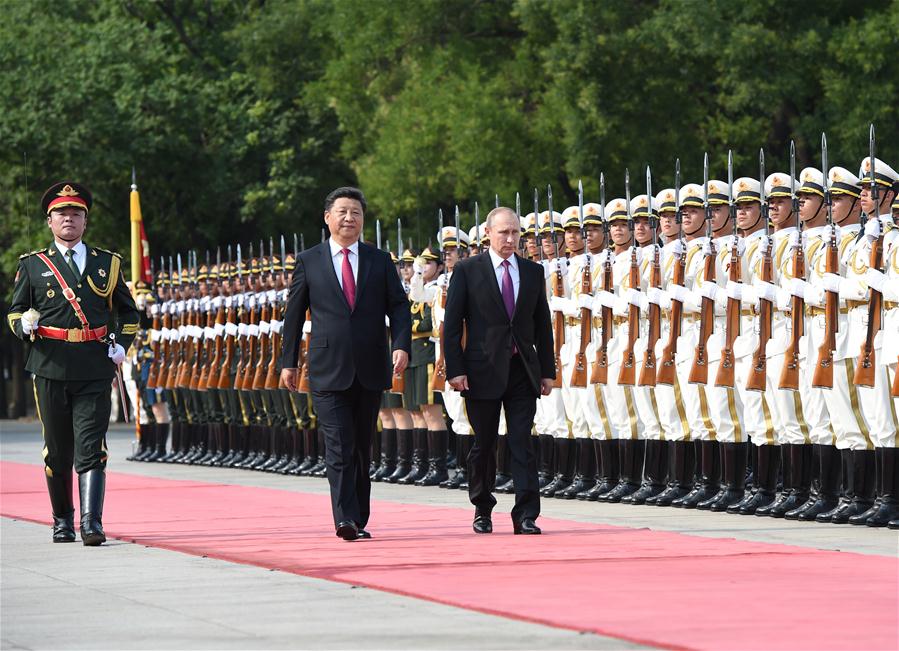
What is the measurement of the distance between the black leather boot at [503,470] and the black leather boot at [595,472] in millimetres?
971

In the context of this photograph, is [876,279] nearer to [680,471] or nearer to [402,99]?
[680,471]

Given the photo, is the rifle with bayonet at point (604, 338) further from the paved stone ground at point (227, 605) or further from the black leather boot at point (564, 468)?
the paved stone ground at point (227, 605)

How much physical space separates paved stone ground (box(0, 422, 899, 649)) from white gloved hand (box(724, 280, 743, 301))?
133 centimetres

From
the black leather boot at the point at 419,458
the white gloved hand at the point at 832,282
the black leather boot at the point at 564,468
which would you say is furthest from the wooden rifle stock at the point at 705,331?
the black leather boot at the point at 419,458

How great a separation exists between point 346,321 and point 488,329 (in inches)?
32.2

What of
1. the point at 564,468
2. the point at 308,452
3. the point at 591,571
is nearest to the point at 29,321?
the point at 591,571

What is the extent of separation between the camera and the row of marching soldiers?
37.0 ft

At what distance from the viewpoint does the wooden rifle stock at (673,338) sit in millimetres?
12805

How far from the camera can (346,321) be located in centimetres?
1085

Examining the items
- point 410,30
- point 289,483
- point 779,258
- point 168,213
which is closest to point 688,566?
point 779,258

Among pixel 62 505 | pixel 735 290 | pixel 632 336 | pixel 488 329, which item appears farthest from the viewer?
pixel 632 336

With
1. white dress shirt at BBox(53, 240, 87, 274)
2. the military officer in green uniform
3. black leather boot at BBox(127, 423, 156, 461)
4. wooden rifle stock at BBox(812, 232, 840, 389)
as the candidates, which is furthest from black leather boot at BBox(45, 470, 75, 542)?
black leather boot at BBox(127, 423, 156, 461)

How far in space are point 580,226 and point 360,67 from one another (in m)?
19.0

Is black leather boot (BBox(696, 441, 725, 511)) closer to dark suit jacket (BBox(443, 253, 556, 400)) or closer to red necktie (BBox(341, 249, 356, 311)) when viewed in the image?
dark suit jacket (BBox(443, 253, 556, 400))
